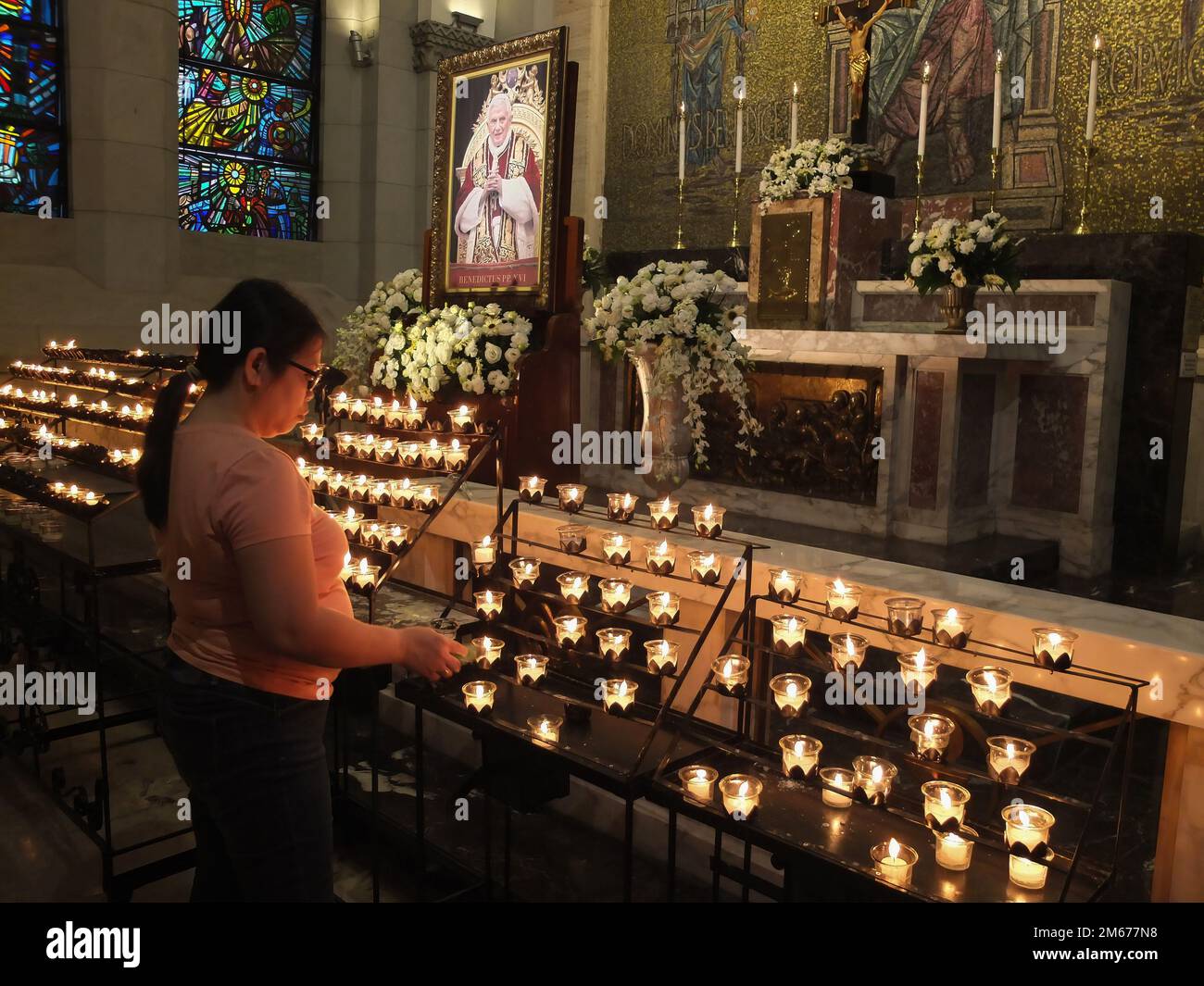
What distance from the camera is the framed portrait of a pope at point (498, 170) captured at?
5.67 m

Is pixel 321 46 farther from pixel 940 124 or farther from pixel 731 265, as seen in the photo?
pixel 940 124

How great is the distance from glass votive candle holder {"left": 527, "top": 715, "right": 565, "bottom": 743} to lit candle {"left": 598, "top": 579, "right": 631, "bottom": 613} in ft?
1.54

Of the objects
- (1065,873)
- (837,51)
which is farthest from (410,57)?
(1065,873)

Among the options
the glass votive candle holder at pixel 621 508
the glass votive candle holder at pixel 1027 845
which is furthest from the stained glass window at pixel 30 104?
the glass votive candle holder at pixel 1027 845

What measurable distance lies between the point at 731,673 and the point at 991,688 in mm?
736

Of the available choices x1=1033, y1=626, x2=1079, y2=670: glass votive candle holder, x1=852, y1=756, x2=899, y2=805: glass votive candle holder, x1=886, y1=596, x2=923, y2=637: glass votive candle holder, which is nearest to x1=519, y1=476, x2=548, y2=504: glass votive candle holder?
x1=886, y1=596, x2=923, y2=637: glass votive candle holder

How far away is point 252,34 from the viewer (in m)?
12.0

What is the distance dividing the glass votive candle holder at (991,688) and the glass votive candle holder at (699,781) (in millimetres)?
728

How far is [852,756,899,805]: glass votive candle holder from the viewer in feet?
8.58

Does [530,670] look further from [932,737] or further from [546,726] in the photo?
[932,737]

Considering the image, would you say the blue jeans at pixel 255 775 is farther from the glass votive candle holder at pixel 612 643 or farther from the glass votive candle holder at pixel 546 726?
the glass votive candle holder at pixel 612 643

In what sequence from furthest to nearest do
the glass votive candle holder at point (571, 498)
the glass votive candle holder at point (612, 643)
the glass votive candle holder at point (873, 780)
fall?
the glass votive candle holder at point (571, 498) < the glass votive candle holder at point (612, 643) < the glass votive candle holder at point (873, 780)

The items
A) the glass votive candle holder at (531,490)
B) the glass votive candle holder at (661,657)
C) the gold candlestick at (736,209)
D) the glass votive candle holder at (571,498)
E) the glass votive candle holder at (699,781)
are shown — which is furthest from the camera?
the gold candlestick at (736,209)

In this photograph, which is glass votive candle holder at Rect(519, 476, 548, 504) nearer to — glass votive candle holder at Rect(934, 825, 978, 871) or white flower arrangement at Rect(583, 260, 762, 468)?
white flower arrangement at Rect(583, 260, 762, 468)
